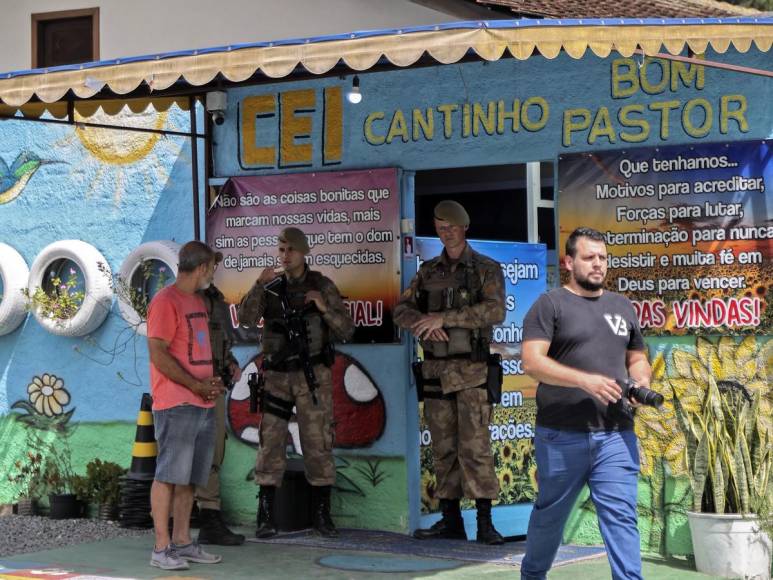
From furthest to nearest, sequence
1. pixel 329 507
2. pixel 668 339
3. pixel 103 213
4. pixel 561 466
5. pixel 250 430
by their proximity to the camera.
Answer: pixel 103 213
pixel 250 430
pixel 329 507
pixel 668 339
pixel 561 466

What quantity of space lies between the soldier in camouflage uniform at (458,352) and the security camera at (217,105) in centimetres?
212

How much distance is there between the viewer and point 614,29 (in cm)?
676

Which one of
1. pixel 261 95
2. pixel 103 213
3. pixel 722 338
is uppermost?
pixel 261 95

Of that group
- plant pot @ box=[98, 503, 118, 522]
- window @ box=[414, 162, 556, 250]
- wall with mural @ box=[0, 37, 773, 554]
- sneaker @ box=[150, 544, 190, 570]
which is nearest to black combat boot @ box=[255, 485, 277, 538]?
wall with mural @ box=[0, 37, 773, 554]

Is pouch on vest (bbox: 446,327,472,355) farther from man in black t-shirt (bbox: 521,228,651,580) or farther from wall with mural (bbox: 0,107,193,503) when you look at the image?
wall with mural (bbox: 0,107,193,503)

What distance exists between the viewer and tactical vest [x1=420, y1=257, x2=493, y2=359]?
880 centimetres

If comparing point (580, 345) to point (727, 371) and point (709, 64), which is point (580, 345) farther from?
point (727, 371)

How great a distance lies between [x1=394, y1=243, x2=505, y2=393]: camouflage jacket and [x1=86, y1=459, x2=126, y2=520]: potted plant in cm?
277

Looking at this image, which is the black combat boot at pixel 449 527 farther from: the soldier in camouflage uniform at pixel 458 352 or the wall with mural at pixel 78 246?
the wall with mural at pixel 78 246

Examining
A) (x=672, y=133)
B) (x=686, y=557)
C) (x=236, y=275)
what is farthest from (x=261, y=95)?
(x=686, y=557)

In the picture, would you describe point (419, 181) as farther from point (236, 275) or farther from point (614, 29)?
point (614, 29)

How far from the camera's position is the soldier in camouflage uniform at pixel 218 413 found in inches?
345

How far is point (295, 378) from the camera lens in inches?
360

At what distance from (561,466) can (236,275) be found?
14.0 feet
